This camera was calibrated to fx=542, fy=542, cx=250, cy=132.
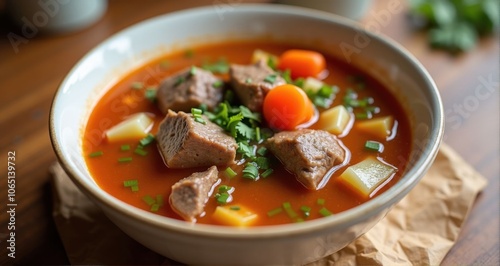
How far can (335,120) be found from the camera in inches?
109

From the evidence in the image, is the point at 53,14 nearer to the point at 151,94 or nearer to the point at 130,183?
the point at 151,94

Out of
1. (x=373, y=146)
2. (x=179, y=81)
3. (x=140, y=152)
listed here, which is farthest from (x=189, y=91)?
(x=373, y=146)

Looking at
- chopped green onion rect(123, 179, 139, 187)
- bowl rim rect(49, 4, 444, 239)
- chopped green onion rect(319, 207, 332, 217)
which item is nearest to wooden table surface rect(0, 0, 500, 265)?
chopped green onion rect(123, 179, 139, 187)

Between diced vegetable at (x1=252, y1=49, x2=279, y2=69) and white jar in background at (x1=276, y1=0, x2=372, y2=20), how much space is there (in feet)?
3.01

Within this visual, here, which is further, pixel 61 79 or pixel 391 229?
pixel 61 79

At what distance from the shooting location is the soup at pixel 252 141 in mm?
2369

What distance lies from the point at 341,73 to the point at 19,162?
6.32 feet

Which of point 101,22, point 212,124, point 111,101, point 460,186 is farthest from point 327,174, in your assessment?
point 101,22

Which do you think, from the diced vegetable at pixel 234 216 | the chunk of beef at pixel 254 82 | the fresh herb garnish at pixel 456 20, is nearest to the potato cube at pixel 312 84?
the chunk of beef at pixel 254 82

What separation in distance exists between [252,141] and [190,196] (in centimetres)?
51

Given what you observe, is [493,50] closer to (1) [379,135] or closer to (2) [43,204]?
(1) [379,135]

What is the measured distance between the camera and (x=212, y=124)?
8.64ft

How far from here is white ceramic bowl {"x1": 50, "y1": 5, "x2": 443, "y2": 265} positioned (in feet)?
6.42

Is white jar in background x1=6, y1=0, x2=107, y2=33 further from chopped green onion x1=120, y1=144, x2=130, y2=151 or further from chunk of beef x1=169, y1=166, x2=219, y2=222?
chunk of beef x1=169, y1=166, x2=219, y2=222
